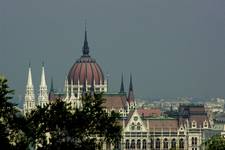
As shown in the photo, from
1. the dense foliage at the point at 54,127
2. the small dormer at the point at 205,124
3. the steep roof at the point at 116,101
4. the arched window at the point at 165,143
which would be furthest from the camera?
the steep roof at the point at 116,101

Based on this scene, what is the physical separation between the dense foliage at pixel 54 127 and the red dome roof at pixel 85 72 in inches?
5137

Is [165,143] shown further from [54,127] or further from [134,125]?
[54,127]

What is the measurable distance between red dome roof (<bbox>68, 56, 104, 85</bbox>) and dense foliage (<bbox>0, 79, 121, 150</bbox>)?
13049 centimetres

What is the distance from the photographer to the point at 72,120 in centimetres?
4656

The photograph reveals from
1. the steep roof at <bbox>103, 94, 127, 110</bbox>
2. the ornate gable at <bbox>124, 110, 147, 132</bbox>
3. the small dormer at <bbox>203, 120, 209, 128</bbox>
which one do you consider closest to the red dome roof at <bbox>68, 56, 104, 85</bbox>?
the steep roof at <bbox>103, 94, 127, 110</bbox>

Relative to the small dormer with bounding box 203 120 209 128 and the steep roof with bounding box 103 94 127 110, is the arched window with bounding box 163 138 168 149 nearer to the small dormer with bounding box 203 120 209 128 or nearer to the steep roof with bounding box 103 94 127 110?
the small dormer with bounding box 203 120 209 128

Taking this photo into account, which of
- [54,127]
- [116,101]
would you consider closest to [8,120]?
[54,127]

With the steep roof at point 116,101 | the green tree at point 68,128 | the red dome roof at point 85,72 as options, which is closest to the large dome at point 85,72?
the red dome roof at point 85,72

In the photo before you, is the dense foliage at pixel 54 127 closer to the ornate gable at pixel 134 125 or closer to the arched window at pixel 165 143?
the arched window at pixel 165 143

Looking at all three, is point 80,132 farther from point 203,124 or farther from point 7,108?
point 203,124

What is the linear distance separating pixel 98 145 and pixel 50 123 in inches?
Answer: 87.9

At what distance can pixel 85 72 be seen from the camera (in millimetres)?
181500

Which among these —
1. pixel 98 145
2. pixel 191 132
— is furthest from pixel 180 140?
pixel 98 145

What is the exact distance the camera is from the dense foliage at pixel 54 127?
1811 inches
